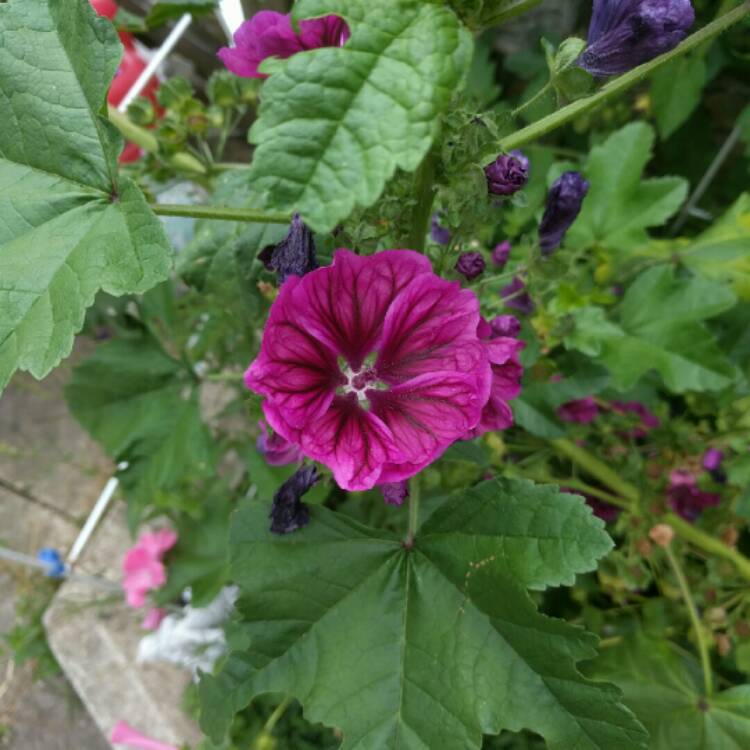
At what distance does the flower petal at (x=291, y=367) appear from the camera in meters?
0.60

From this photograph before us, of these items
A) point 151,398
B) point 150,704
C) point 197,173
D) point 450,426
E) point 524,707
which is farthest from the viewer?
point 150,704

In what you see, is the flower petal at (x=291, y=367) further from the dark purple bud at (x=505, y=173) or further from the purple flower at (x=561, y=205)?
the purple flower at (x=561, y=205)

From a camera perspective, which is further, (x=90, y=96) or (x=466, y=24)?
(x=90, y=96)

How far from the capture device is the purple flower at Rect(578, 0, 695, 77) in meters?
0.56

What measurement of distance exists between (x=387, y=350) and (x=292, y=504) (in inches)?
8.3

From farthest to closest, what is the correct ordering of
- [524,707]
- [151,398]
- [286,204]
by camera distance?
1. [151,398]
2. [524,707]
3. [286,204]

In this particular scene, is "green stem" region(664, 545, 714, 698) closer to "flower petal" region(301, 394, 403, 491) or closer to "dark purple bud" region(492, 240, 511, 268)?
"dark purple bud" region(492, 240, 511, 268)

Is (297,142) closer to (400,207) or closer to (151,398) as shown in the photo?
(400,207)

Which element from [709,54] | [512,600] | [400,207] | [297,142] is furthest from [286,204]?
[709,54]

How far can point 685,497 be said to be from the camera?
1.24 metres

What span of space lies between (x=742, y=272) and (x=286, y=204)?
1010 mm

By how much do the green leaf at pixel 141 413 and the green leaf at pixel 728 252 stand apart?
0.87m

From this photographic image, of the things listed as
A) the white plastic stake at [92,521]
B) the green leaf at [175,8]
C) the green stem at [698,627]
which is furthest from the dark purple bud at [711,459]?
the white plastic stake at [92,521]

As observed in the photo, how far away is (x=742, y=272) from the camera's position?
1217mm
